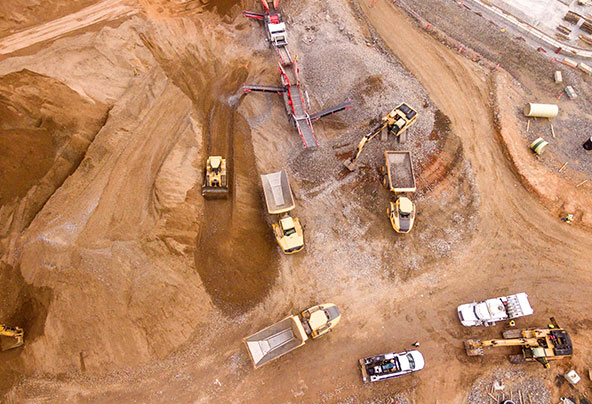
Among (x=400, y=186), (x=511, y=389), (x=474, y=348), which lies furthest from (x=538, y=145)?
(x=511, y=389)

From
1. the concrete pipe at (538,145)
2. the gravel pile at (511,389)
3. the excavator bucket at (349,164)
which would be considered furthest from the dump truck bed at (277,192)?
the concrete pipe at (538,145)

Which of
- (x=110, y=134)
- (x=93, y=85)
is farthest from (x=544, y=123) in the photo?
(x=93, y=85)

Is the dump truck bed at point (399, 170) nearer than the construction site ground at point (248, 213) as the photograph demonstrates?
No

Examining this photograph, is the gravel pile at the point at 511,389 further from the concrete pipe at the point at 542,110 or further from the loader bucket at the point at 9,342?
the loader bucket at the point at 9,342

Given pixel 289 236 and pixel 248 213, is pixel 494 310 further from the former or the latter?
pixel 248 213

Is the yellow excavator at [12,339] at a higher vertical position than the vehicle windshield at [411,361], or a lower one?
higher

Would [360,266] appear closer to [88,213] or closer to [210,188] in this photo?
[210,188]
